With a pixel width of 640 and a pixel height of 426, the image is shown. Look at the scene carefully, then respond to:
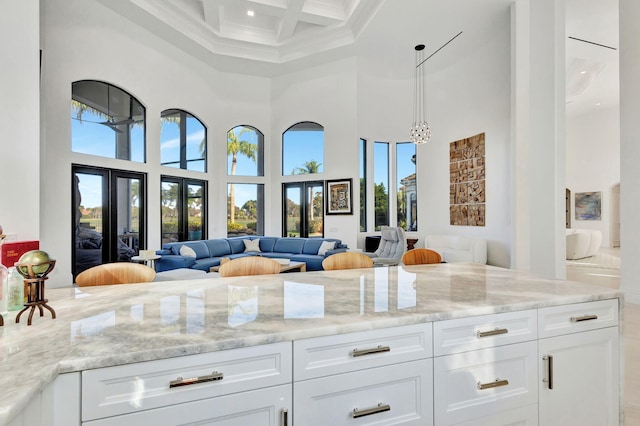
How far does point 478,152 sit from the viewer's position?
21.7 feet

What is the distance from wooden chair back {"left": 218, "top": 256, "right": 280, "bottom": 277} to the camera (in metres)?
2.13

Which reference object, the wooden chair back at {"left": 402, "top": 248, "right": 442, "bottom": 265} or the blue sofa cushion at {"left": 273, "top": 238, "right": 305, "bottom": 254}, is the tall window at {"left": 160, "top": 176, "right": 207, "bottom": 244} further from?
the wooden chair back at {"left": 402, "top": 248, "right": 442, "bottom": 265}

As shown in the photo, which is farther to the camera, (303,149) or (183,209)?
(303,149)

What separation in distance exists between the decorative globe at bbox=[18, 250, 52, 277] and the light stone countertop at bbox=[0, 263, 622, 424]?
0.61 ft

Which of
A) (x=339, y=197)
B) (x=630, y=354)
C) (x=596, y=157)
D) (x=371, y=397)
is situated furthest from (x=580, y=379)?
(x=596, y=157)

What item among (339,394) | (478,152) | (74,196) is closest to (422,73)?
(478,152)

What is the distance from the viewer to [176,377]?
946 mm


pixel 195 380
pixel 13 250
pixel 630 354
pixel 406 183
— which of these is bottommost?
pixel 630 354

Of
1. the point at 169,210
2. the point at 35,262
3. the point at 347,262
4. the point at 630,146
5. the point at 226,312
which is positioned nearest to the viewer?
the point at 35,262

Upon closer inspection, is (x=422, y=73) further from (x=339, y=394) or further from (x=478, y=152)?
(x=339, y=394)

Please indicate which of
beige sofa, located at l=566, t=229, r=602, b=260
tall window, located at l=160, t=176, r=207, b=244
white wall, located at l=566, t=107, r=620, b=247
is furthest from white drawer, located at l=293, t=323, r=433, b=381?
white wall, located at l=566, t=107, r=620, b=247

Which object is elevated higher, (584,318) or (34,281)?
(34,281)

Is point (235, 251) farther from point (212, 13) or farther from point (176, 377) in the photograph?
point (176, 377)

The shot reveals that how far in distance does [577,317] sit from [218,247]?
628 centimetres
